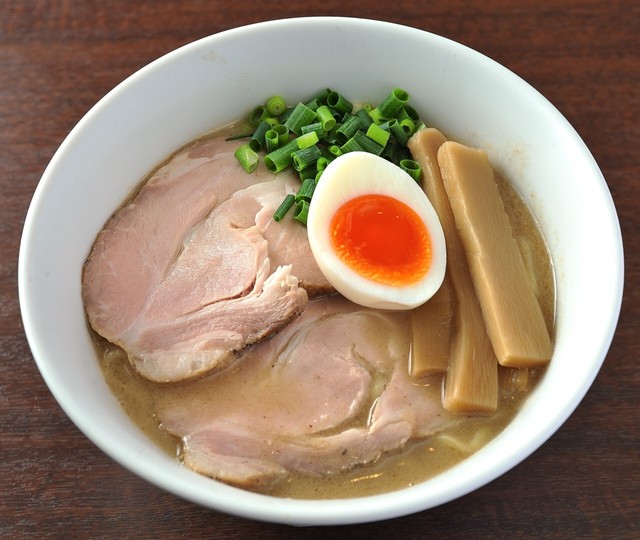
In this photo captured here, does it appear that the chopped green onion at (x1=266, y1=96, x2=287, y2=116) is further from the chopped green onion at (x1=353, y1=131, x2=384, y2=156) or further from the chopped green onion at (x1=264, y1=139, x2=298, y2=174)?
the chopped green onion at (x1=353, y1=131, x2=384, y2=156)

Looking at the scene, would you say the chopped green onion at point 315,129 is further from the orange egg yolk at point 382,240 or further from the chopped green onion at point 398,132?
the orange egg yolk at point 382,240

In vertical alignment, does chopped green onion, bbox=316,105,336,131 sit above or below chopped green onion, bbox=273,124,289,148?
above

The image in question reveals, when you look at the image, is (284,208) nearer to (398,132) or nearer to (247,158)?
(247,158)

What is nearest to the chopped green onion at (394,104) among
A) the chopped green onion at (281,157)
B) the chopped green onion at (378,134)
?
the chopped green onion at (378,134)

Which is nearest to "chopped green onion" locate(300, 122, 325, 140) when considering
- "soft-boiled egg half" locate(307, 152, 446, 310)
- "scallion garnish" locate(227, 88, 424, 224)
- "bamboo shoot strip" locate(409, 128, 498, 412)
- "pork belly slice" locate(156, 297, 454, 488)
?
"scallion garnish" locate(227, 88, 424, 224)

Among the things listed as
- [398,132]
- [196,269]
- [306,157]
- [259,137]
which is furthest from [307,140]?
[196,269]
